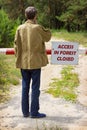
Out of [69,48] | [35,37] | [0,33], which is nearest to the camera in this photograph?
[35,37]

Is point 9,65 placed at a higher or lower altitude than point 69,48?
lower

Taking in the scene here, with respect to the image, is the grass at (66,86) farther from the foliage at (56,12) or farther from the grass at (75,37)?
the foliage at (56,12)

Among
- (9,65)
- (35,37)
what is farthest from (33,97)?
(9,65)

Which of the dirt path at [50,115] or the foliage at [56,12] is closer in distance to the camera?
the dirt path at [50,115]

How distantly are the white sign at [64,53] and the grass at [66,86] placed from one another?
1.09 meters

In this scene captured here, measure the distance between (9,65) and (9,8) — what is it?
106ft

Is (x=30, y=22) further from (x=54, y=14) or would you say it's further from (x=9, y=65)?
(x=54, y=14)

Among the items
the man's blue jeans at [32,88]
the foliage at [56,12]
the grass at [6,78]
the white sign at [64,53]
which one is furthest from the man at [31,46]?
the foliage at [56,12]

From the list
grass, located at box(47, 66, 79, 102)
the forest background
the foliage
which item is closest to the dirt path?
grass, located at box(47, 66, 79, 102)

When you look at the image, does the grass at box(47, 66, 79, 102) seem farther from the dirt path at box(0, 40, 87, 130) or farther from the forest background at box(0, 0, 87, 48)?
the forest background at box(0, 0, 87, 48)

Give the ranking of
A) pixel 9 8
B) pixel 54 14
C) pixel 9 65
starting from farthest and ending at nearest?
pixel 9 8, pixel 54 14, pixel 9 65

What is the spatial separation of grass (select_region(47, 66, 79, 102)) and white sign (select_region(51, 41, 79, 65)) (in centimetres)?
109

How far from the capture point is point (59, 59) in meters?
7.82

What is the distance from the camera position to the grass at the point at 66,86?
29.4ft
